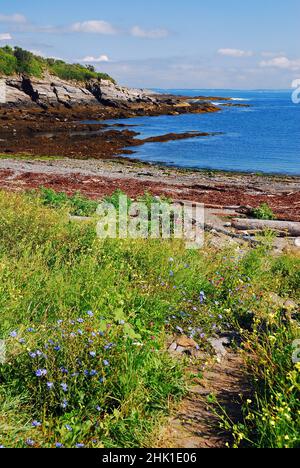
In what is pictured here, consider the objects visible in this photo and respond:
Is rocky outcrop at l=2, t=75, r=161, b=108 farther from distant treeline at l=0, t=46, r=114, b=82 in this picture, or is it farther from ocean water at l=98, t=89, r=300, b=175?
ocean water at l=98, t=89, r=300, b=175

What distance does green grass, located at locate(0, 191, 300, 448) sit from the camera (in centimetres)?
356

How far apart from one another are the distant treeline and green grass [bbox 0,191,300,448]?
7559cm

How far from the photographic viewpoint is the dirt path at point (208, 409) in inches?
143

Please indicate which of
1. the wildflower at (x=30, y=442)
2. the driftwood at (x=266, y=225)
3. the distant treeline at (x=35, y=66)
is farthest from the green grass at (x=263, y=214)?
the distant treeline at (x=35, y=66)

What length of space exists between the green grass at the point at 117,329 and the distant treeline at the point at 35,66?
7559 centimetres

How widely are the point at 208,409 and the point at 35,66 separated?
82.3 metres

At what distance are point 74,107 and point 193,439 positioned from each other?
72.1m

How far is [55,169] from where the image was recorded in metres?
28.7

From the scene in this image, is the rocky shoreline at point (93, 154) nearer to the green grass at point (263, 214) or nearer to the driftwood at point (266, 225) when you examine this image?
the green grass at point (263, 214)

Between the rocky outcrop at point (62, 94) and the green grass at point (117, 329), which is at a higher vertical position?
the rocky outcrop at point (62, 94)

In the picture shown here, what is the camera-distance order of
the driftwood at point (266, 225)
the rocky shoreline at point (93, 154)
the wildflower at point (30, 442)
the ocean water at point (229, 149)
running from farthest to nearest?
the ocean water at point (229, 149), the rocky shoreline at point (93, 154), the driftwood at point (266, 225), the wildflower at point (30, 442)

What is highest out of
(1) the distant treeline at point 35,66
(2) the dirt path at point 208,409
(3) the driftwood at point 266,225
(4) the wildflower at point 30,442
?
(1) the distant treeline at point 35,66

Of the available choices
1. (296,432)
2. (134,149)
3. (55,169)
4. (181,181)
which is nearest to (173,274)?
(296,432)

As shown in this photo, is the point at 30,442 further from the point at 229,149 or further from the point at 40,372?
the point at 229,149
